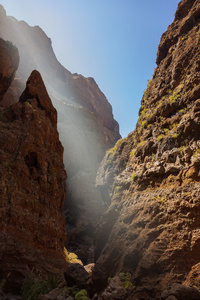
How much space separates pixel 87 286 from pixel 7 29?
80341 millimetres

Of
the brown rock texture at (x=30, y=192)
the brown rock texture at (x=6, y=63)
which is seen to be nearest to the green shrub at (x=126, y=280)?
the brown rock texture at (x=30, y=192)

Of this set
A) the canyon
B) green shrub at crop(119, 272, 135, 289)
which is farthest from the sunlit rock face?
green shrub at crop(119, 272, 135, 289)

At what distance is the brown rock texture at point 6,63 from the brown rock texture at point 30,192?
12.3ft

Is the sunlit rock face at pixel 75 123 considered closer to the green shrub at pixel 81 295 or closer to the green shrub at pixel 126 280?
the green shrub at pixel 81 295

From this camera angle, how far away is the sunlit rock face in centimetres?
3400

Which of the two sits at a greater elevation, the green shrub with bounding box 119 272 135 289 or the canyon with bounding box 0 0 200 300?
the canyon with bounding box 0 0 200 300

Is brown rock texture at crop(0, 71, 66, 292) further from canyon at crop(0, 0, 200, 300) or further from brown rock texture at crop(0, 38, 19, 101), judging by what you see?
brown rock texture at crop(0, 38, 19, 101)

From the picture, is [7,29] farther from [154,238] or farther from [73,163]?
[154,238]

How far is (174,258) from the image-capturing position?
7020mm

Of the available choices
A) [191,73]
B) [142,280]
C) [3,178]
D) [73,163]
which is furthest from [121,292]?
[73,163]

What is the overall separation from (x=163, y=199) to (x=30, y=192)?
869cm

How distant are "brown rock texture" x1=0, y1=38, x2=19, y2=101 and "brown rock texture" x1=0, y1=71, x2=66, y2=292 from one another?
147 inches

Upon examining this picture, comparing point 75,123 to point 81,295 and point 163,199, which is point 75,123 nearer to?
point 163,199

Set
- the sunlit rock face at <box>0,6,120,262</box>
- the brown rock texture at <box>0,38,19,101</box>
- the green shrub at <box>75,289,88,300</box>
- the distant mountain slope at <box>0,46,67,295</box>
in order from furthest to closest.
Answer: the sunlit rock face at <box>0,6,120,262</box>, the brown rock texture at <box>0,38,19,101</box>, the distant mountain slope at <box>0,46,67,295</box>, the green shrub at <box>75,289,88,300</box>
